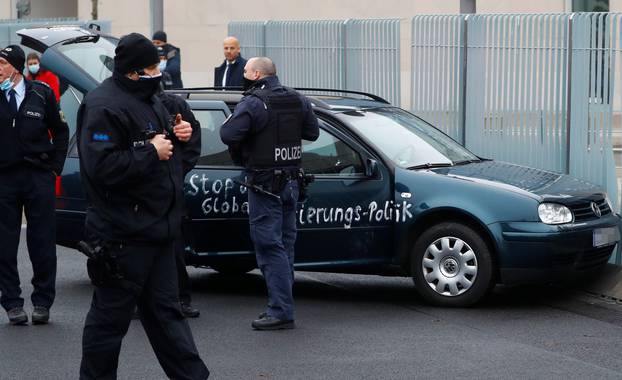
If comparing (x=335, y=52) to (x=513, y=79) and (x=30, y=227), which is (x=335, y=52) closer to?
(x=513, y=79)

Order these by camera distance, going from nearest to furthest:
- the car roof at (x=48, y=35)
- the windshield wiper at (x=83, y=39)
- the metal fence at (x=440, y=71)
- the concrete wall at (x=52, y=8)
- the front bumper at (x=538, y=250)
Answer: the front bumper at (x=538, y=250)
the car roof at (x=48, y=35)
the windshield wiper at (x=83, y=39)
the metal fence at (x=440, y=71)
the concrete wall at (x=52, y=8)

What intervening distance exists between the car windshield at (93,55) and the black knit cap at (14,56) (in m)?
1.89

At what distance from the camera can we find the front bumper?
8484 mm

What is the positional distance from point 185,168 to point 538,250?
2.72 metres

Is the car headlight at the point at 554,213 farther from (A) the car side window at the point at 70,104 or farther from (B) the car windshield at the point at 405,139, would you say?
(A) the car side window at the point at 70,104

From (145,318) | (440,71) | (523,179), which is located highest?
(440,71)

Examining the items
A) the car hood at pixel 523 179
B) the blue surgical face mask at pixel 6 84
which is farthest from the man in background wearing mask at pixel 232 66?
the blue surgical face mask at pixel 6 84

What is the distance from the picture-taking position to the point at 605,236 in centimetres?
895

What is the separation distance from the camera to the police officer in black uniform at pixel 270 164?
26.5 feet

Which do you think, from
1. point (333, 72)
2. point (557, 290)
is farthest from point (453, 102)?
point (557, 290)

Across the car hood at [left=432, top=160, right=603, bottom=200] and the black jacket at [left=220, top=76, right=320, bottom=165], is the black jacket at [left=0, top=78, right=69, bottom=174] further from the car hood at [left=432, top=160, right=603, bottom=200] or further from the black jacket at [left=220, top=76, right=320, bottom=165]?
the car hood at [left=432, top=160, right=603, bottom=200]

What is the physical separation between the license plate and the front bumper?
5.5 inches

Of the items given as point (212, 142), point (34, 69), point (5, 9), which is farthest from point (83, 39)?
point (5, 9)

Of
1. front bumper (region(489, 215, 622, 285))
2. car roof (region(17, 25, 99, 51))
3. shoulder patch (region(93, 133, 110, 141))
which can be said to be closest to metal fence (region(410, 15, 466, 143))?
car roof (region(17, 25, 99, 51))
